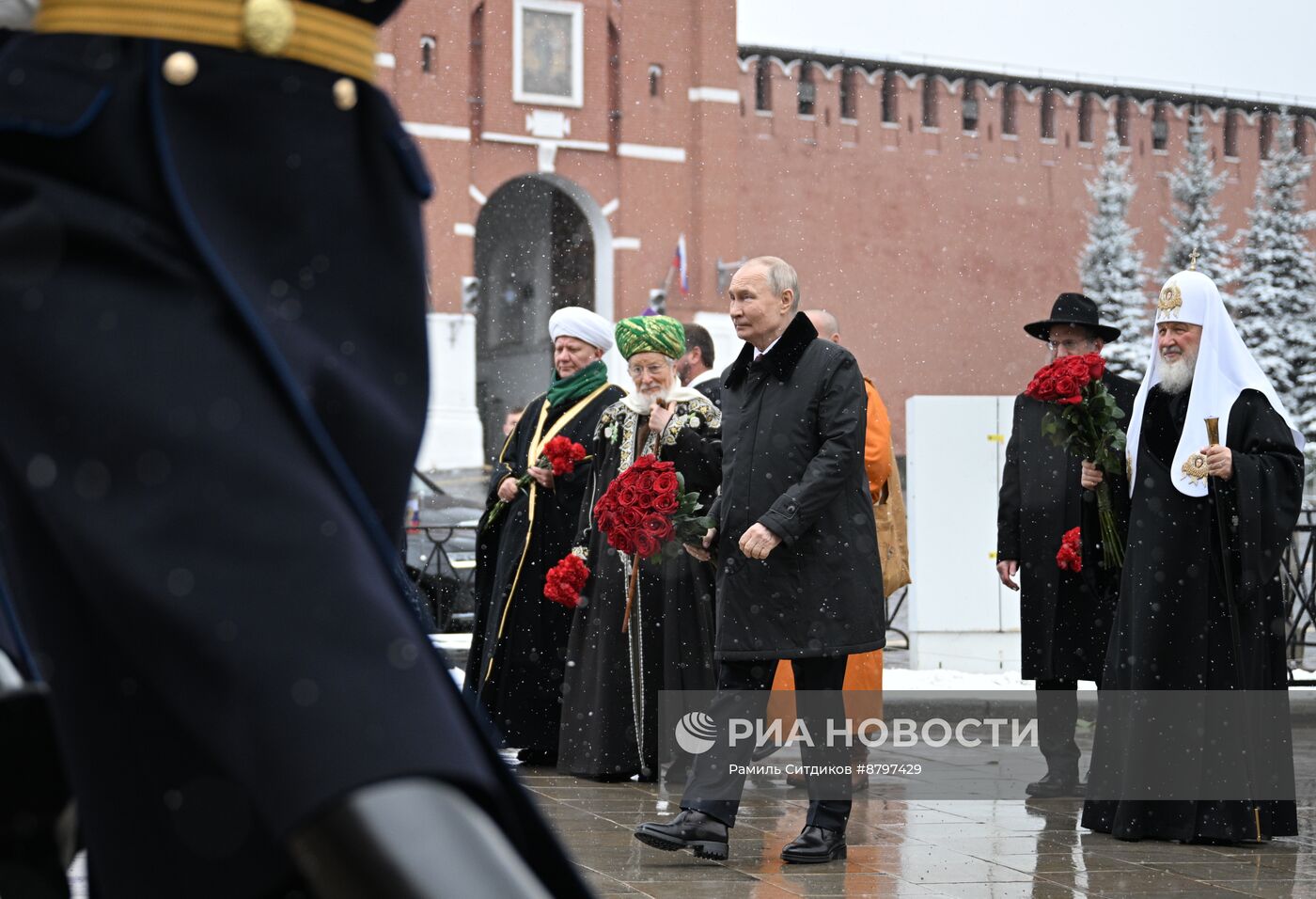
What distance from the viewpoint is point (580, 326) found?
360 inches

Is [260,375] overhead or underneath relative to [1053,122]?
underneath

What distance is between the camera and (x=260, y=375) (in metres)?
1.51

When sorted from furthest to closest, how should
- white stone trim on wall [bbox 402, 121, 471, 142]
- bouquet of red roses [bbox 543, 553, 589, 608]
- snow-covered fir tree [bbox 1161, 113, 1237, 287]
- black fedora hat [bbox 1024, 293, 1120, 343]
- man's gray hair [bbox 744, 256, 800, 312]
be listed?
snow-covered fir tree [bbox 1161, 113, 1237, 287] → white stone trim on wall [bbox 402, 121, 471, 142] → black fedora hat [bbox 1024, 293, 1120, 343] → bouquet of red roses [bbox 543, 553, 589, 608] → man's gray hair [bbox 744, 256, 800, 312]

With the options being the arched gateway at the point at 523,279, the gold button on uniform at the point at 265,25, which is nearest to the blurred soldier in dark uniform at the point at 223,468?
the gold button on uniform at the point at 265,25

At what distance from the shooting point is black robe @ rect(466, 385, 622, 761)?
898 centimetres

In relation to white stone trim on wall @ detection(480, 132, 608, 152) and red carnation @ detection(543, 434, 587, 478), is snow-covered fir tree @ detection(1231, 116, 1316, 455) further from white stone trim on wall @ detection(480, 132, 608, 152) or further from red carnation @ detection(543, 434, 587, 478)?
red carnation @ detection(543, 434, 587, 478)

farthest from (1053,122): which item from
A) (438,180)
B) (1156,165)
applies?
(438,180)

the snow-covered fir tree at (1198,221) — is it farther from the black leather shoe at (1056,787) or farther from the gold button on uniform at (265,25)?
the gold button on uniform at (265,25)

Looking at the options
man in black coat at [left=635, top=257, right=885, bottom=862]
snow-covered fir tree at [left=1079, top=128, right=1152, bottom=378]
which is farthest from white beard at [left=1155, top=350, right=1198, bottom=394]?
snow-covered fir tree at [left=1079, top=128, right=1152, bottom=378]

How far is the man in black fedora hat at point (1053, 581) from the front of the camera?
8.04m

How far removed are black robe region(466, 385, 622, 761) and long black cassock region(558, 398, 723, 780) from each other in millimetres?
464

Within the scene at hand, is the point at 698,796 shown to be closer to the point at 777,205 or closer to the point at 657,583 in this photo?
the point at 657,583

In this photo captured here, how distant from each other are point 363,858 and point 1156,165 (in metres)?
52.5

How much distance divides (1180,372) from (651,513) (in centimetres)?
207
